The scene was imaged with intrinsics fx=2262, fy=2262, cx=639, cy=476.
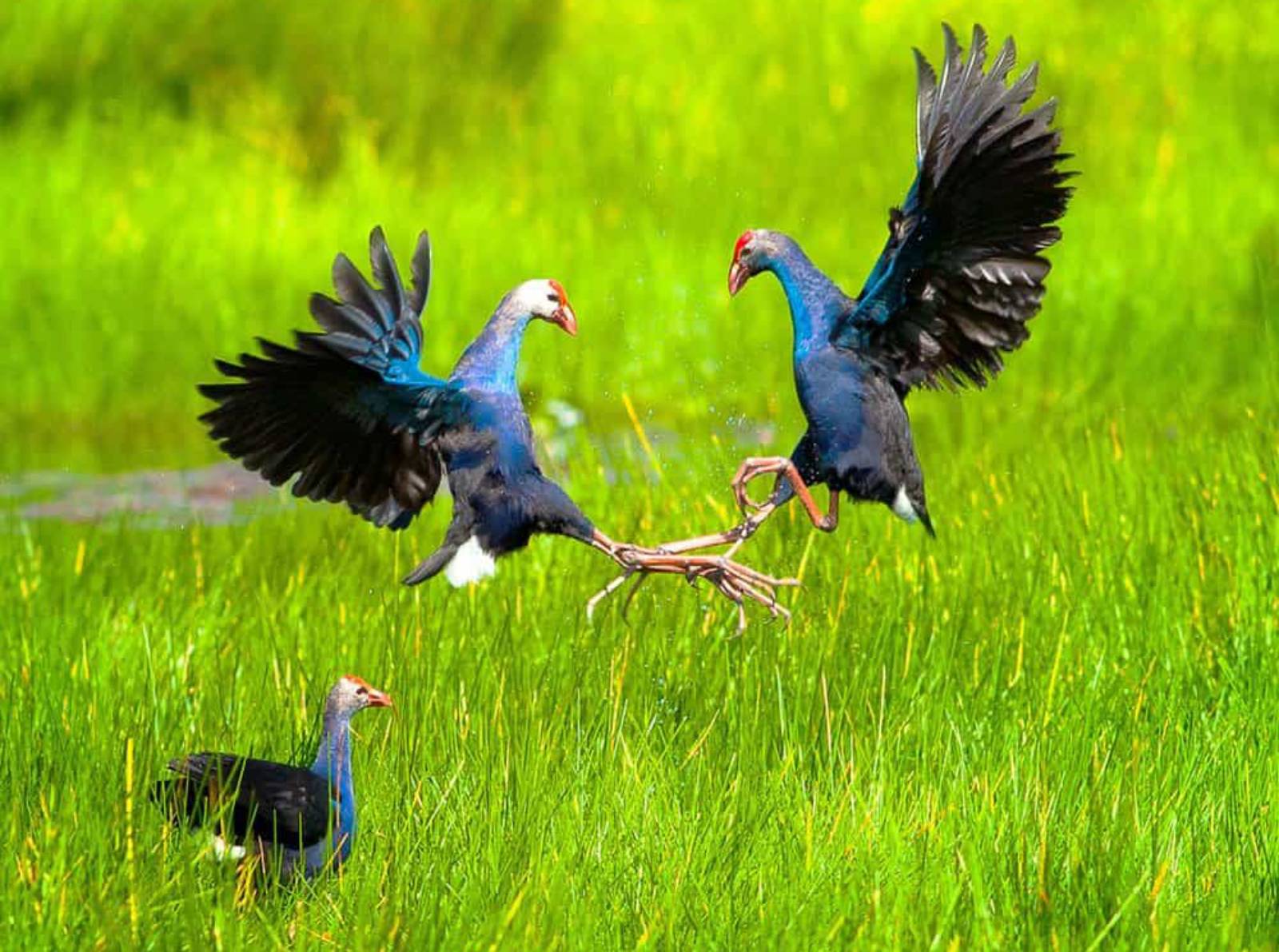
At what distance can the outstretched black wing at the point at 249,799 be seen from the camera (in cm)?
400

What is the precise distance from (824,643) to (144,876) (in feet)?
6.12

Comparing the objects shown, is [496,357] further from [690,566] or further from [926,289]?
[926,289]

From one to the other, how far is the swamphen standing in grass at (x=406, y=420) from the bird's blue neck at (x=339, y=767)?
40 cm

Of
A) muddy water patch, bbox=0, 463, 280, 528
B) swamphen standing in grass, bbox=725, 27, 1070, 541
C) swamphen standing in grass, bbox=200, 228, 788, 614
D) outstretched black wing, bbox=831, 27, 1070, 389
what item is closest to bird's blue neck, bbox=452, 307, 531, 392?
swamphen standing in grass, bbox=200, 228, 788, 614

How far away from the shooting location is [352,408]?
13.0ft

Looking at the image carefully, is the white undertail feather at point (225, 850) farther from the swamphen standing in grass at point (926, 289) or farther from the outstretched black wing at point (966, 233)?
the outstretched black wing at point (966, 233)

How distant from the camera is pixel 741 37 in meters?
12.8

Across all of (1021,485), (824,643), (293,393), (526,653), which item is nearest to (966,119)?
(293,393)

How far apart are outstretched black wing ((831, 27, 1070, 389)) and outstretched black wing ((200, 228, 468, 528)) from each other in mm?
790

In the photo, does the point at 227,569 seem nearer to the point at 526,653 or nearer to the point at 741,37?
the point at 526,653

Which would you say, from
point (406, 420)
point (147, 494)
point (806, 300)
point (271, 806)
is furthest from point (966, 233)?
point (147, 494)

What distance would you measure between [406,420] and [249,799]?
0.73 m

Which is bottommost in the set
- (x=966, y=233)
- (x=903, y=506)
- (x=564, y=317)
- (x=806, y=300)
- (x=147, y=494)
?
(x=147, y=494)

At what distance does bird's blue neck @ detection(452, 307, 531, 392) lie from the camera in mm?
3951
